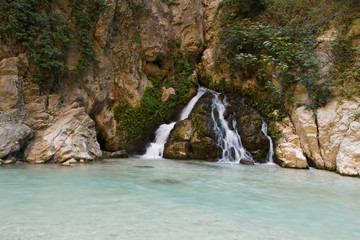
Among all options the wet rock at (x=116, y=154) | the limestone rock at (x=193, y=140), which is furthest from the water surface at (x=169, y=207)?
the limestone rock at (x=193, y=140)

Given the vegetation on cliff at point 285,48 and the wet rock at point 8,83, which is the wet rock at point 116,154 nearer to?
the wet rock at point 8,83

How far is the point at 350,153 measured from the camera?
24.5 feet

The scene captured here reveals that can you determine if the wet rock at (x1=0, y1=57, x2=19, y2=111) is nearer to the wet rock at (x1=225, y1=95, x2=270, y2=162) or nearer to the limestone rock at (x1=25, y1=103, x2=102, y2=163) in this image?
the limestone rock at (x1=25, y1=103, x2=102, y2=163)

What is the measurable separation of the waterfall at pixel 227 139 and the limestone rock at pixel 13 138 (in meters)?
7.16

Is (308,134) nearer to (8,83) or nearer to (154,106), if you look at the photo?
(154,106)

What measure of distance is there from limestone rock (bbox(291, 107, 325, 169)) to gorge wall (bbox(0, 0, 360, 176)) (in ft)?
0.11

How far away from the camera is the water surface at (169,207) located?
2.72 meters

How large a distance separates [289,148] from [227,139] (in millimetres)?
2495

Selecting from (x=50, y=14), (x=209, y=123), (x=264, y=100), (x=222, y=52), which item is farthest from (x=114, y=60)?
(x=264, y=100)

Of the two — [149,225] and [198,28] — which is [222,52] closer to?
[198,28]

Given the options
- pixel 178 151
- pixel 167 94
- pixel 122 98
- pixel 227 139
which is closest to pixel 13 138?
pixel 122 98

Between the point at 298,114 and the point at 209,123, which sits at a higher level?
the point at 298,114

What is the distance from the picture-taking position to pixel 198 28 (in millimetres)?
15461

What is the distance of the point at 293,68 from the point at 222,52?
458 cm
